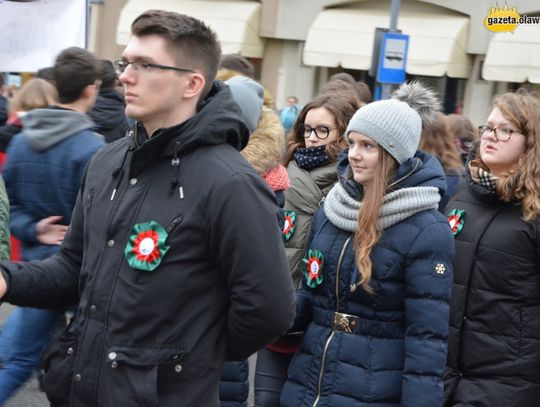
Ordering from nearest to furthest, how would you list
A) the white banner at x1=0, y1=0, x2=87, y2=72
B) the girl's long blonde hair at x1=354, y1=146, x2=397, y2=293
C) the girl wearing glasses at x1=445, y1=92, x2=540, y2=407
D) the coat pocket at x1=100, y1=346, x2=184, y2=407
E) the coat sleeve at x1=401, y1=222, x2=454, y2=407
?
the coat pocket at x1=100, y1=346, x2=184, y2=407 < the coat sleeve at x1=401, y1=222, x2=454, y2=407 < the girl's long blonde hair at x1=354, y1=146, x2=397, y2=293 < the girl wearing glasses at x1=445, y1=92, x2=540, y2=407 < the white banner at x1=0, y1=0, x2=87, y2=72

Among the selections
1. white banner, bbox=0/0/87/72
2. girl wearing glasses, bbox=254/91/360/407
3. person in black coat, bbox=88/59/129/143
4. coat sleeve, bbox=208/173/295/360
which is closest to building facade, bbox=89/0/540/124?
white banner, bbox=0/0/87/72

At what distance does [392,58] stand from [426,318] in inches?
382

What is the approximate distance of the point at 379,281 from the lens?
11.3 feet

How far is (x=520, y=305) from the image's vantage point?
3.93 metres

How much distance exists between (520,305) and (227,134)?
1726mm

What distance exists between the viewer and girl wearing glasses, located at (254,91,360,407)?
13.8ft

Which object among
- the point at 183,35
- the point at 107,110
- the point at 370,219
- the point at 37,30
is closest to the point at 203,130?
the point at 183,35

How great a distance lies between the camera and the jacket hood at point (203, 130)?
8.84ft

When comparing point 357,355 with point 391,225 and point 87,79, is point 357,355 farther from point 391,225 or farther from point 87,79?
point 87,79

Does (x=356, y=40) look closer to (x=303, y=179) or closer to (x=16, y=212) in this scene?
(x=16, y=212)

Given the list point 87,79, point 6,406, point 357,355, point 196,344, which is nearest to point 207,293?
point 196,344

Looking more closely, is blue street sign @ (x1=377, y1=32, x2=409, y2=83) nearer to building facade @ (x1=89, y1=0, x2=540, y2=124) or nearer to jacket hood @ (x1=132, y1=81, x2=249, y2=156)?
building facade @ (x1=89, y1=0, x2=540, y2=124)

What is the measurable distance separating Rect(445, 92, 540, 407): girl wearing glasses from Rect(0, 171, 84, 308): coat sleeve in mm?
1726

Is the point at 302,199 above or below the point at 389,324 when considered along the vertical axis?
above
